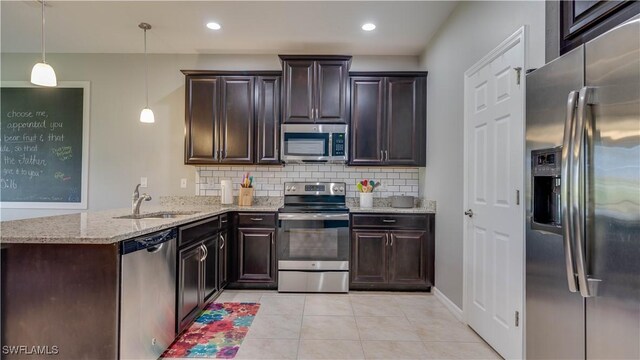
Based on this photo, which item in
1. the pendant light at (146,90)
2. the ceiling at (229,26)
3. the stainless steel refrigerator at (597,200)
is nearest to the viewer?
the stainless steel refrigerator at (597,200)

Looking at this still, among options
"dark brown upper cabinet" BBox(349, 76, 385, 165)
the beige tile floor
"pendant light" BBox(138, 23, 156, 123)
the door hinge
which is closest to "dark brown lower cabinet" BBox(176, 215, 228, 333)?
the beige tile floor

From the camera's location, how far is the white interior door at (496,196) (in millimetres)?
1870

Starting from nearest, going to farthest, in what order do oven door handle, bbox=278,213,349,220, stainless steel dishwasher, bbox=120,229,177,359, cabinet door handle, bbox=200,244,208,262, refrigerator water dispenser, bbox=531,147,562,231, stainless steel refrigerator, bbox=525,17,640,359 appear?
stainless steel refrigerator, bbox=525,17,640,359
refrigerator water dispenser, bbox=531,147,562,231
stainless steel dishwasher, bbox=120,229,177,359
cabinet door handle, bbox=200,244,208,262
oven door handle, bbox=278,213,349,220

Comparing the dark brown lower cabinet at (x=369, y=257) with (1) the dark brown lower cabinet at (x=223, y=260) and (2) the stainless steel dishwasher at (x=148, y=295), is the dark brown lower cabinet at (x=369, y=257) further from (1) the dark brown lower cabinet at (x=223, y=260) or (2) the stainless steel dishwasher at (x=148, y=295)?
(2) the stainless steel dishwasher at (x=148, y=295)

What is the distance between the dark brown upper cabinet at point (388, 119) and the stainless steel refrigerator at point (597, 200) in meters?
2.14

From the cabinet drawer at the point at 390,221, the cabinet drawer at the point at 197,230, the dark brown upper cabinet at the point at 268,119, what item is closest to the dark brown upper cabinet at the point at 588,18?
the cabinet drawer at the point at 390,221

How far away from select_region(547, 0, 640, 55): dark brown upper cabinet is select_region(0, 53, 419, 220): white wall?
2.53m

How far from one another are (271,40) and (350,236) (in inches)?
94.5

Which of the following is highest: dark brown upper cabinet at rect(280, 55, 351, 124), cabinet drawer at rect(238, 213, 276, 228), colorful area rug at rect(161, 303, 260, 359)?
dark brown upper cabinet at rect(280, 55, 351, 124)

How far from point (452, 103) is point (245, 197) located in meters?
2.47

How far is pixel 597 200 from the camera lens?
1125 mm

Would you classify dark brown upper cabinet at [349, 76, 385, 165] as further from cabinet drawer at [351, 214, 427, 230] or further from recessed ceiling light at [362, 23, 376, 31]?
cabinet drawer at [351, 214, 427, 230]

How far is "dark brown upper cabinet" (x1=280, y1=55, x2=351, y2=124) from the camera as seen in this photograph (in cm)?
354

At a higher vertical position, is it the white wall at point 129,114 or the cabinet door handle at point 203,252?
the white wall at point 129,114
